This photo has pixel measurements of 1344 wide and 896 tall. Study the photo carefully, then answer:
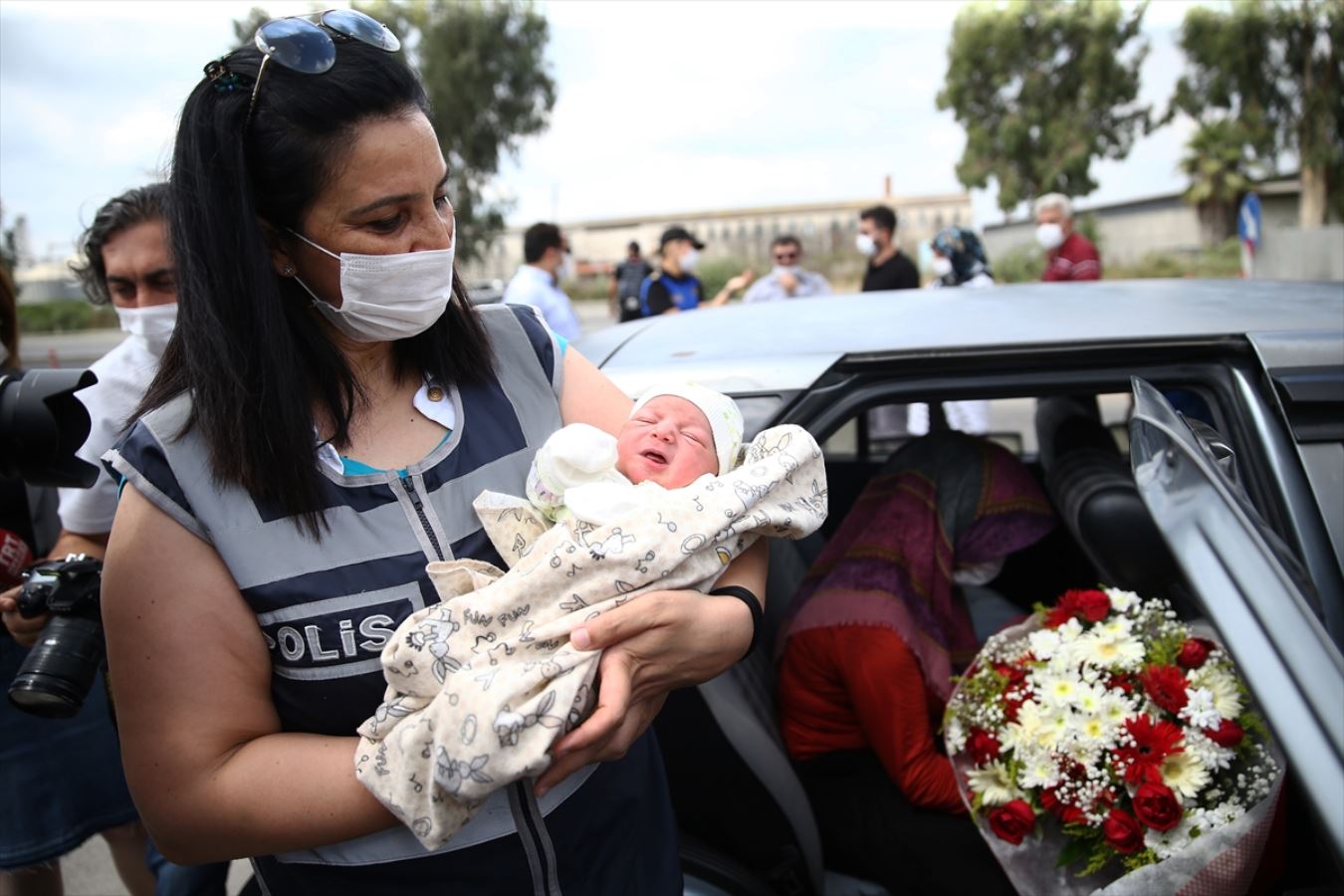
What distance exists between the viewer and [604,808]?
1.45 m

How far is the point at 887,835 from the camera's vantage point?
226 cm

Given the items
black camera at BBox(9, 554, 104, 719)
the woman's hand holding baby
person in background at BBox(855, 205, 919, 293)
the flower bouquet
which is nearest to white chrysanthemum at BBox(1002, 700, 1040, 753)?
the flower bouquet

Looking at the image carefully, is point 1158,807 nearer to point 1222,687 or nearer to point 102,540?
point 1222,687

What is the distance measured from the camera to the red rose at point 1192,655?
2.00 meters

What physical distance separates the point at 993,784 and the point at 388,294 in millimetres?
1551

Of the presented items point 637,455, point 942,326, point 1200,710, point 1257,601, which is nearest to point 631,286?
point 942,326

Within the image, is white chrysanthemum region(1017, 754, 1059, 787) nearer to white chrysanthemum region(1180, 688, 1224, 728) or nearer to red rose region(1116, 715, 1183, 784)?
red rose region(1116, 715, 1183, 784)

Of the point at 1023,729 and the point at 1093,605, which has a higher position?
the point at 1093,605

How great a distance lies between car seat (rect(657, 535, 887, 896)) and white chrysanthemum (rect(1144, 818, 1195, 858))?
63cm

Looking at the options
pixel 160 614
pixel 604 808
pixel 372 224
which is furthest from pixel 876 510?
pixel 160 614

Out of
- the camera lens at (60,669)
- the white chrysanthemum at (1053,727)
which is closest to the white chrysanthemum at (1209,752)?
the white chrysanthemum at (1053,727)

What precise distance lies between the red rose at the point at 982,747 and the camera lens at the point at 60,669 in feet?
5.62

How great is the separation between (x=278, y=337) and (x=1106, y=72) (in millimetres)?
36033

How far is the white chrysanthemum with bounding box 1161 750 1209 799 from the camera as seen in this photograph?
183 cm
